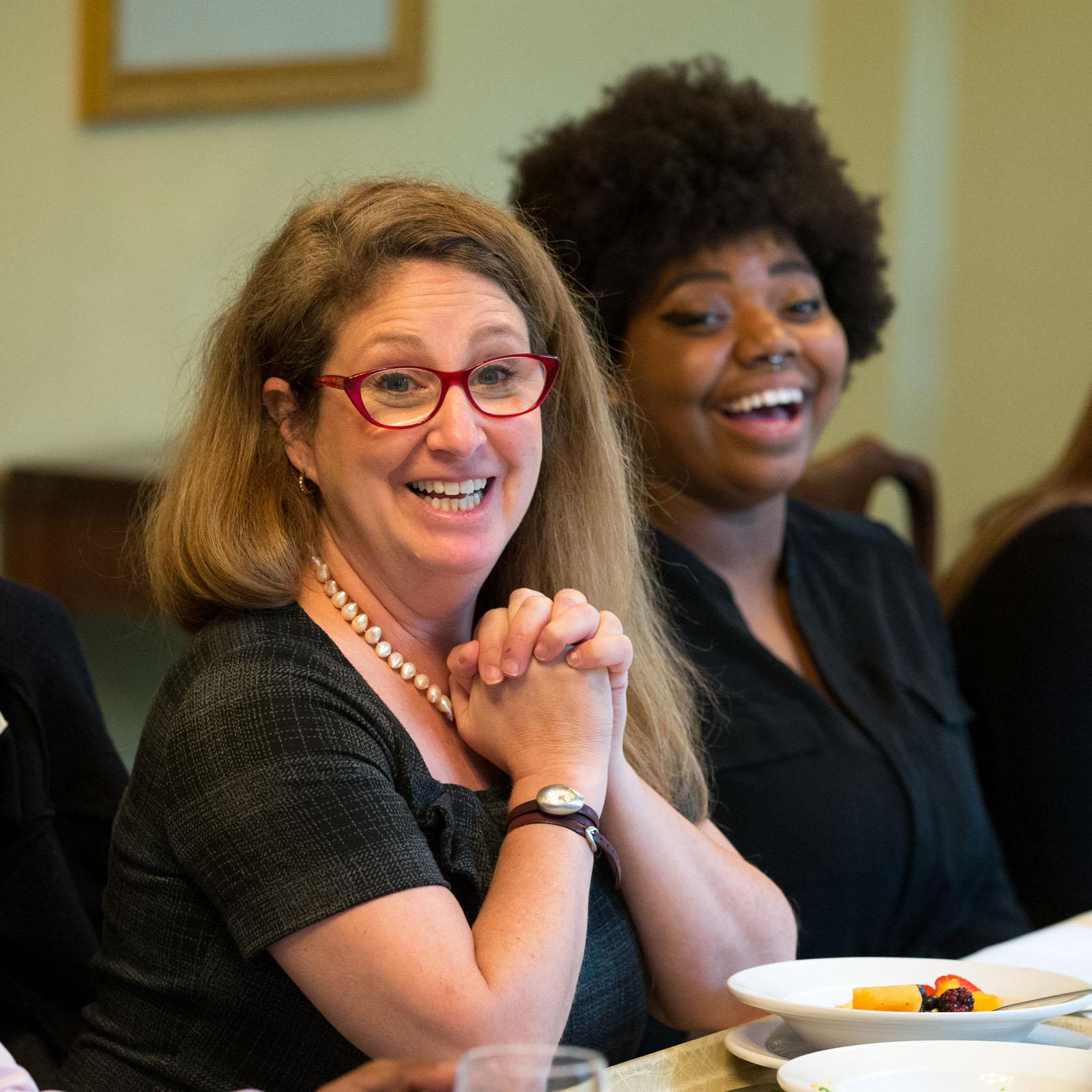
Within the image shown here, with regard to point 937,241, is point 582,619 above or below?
below

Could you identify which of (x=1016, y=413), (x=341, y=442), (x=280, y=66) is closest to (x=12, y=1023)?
(x=341, y=442)

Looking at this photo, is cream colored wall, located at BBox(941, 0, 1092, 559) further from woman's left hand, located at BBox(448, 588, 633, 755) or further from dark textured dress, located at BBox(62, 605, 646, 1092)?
dark textured dress, located at BBox(62, 605, 646, 1092)

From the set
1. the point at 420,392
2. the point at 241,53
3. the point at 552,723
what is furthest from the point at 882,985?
the point at 241,53

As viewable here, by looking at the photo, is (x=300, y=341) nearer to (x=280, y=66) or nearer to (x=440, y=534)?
(x=440, y=534)

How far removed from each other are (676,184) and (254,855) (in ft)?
3.63

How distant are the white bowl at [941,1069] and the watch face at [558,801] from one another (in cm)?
25

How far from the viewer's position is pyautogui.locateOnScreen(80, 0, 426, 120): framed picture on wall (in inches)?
99.5

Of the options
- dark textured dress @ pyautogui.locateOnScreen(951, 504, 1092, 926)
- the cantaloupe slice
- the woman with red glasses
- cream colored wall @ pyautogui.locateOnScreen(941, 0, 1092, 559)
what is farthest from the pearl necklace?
cream colored wall @ pyautogui.locateOnScreen(941, 0, 1092, 559)

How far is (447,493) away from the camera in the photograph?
1175 mm

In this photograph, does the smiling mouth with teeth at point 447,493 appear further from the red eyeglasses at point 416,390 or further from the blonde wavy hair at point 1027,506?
the blonde wavy hair at point 1027,506

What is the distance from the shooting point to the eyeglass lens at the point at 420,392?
1139 mm

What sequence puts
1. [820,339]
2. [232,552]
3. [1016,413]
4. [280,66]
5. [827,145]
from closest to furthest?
1. [232,552]
2. [820,339]
3. [827,145]
4. [280,66]
5. [1016,413]

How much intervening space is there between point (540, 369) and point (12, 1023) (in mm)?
696

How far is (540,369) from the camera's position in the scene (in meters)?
1.22
